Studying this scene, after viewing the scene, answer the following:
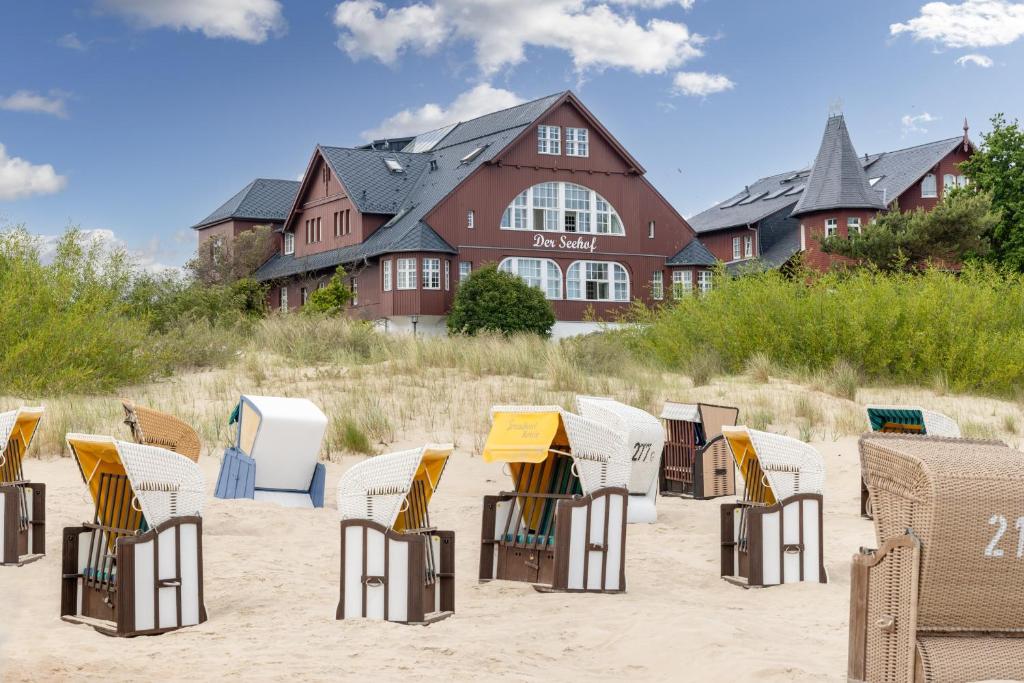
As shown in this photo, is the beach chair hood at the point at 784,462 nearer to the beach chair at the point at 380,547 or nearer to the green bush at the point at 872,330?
the beach chair at the point at 380,547

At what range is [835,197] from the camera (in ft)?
172

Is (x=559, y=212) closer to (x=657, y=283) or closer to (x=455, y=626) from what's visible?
(x=657, y=283)

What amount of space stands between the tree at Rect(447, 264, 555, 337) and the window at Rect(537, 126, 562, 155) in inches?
258

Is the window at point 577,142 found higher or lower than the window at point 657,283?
higher

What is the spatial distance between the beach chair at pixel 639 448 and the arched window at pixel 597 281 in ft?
119

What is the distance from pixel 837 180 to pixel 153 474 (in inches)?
1920

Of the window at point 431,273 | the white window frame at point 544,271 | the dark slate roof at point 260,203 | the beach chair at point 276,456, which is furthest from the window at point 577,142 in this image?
the beach chair at point 276,456

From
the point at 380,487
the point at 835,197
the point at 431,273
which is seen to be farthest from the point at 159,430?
the point at 835,197

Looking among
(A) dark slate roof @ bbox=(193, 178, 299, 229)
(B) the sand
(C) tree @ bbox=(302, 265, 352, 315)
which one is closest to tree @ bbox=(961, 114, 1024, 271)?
(C) tree @ bbox=(302, 265, 352, 315)

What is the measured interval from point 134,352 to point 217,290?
1385 centimetres

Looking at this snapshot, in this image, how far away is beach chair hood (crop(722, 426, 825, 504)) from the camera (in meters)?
9.13

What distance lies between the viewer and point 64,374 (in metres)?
20.0

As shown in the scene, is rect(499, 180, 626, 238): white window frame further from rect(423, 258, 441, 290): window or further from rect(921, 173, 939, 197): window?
rect(921, 173, 939, 197): window

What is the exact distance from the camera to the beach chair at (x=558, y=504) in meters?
8.48
